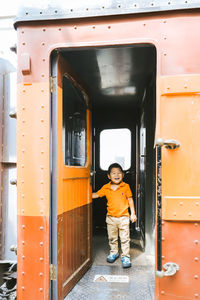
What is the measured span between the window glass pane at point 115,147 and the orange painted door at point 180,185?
11.3 ft

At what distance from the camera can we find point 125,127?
18.9 feet

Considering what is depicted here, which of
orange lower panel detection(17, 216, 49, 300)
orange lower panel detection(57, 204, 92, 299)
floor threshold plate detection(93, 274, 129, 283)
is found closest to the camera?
orange lower panel detection(17, 216, 49, 300)

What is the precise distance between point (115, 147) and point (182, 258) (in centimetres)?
367

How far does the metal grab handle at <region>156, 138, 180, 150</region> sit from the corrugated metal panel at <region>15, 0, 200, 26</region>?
1030 mm

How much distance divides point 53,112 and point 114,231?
6.98ft

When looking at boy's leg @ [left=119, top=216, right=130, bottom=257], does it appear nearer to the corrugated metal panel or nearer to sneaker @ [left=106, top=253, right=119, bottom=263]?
sneaker @ [left=106, top=253, right=119, bottom=263]

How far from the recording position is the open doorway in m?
3.20

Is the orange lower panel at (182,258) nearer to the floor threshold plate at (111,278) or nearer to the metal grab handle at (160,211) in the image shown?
the metal grab handle at (160,211)

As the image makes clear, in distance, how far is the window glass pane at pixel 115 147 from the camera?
5.70 m

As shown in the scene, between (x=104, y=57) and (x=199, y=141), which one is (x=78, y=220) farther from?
(x=104, y=57)

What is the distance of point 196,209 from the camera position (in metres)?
2.18

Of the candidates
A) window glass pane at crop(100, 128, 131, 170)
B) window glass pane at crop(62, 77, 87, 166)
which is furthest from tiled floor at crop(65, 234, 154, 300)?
window glass pane at crop(100, 128, 131, 170)

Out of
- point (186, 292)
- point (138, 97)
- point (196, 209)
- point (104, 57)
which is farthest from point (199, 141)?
point (138, 97)

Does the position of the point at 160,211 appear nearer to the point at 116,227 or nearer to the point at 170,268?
the point at 170,268
